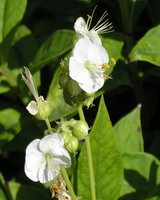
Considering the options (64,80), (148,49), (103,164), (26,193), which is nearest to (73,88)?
(64,80)

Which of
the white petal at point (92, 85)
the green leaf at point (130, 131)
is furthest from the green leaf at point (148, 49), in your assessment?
the white petal at point (92, 85)

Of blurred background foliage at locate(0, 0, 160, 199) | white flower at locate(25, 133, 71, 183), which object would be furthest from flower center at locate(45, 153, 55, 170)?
blurred background foliage at locate(0, 0, 160, 199)

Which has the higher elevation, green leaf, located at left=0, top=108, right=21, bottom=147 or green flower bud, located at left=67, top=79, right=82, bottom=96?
green flower bud, located at left=67, top=79, right=82, bottom=96

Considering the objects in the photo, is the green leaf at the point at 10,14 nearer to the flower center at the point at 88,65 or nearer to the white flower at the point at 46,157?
the flower center at the point at 88,65

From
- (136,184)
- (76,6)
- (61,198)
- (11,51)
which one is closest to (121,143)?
(136,184)

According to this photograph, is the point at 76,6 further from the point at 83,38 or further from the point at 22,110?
the point at 83,38

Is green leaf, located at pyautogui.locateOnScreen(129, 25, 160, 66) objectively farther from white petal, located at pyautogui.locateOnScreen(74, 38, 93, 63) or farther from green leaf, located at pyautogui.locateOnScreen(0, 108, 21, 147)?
green leaf, located at pyautogui.locateOnScreen(0, 108, 21, 147)
